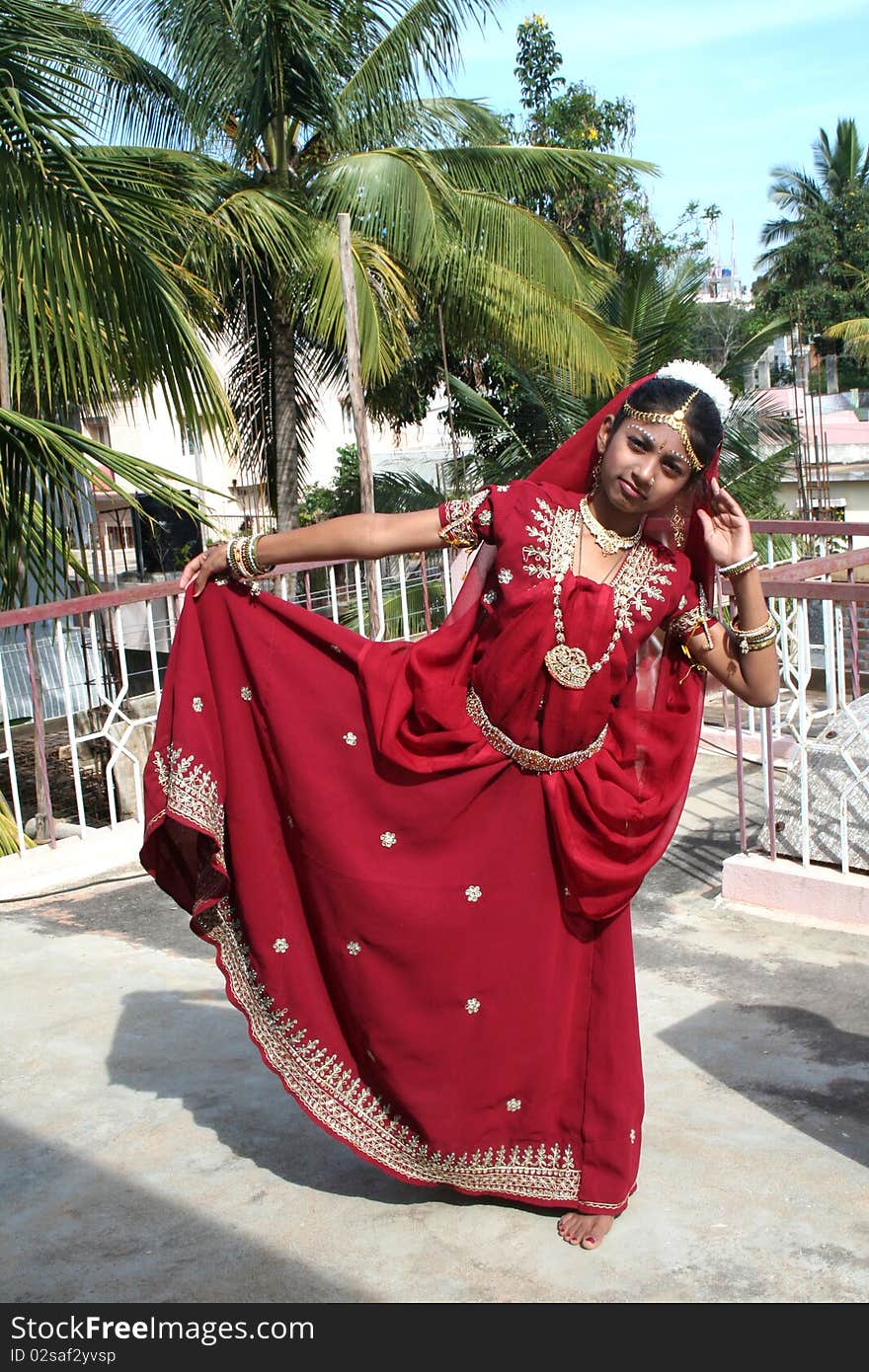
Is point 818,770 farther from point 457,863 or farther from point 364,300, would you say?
point 364,300

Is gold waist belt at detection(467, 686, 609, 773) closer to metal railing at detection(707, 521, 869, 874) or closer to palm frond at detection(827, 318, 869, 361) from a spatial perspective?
metal railing at detection(707, 521, 869, 874)

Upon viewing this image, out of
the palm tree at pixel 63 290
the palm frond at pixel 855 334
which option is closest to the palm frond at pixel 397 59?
the palm tree at pixel 63 290

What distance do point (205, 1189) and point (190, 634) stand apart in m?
1.17

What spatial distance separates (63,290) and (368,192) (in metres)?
7.25

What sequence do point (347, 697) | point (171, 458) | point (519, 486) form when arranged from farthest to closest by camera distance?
point (171, 458) < point (347, 697) < point (519, 486)

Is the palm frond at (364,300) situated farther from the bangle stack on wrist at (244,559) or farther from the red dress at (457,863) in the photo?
the red dress at (457,863)

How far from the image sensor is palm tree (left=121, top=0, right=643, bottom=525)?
12391 millimetres

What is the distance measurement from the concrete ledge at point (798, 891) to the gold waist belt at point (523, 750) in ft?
6.29

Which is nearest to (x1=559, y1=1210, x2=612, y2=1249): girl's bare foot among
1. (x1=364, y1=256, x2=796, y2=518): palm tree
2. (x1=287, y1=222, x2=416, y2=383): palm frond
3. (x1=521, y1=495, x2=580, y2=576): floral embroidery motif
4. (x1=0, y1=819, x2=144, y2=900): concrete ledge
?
(x1=521, y1=495, x2=580, y2=576): floral embroidery motif

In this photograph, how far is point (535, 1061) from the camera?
255 centimetres

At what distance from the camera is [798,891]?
4199 mm

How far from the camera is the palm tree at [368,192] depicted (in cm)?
1239
